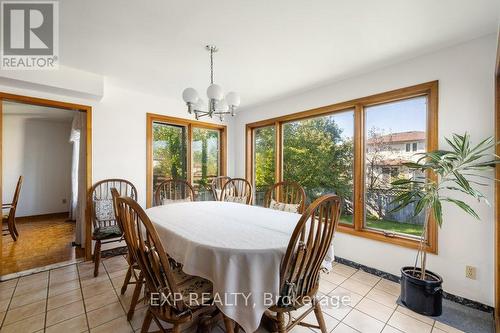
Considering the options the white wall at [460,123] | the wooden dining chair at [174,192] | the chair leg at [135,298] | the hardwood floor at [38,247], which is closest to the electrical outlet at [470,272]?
the white wall at [460,123]

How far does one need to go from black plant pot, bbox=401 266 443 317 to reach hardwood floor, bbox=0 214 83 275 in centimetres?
386

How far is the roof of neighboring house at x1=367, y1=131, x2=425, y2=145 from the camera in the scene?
2387 millimetres

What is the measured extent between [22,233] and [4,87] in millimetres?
2947

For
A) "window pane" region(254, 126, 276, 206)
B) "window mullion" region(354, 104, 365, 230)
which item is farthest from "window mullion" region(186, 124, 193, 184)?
"window mullion" region(354, 104, 365, 230)

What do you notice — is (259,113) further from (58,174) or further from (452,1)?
(58,174)

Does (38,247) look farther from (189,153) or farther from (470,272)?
(470,272)

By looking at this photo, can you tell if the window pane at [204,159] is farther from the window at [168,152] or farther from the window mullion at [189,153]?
the window at [168,152]

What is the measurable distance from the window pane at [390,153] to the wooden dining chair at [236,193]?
1515 mm

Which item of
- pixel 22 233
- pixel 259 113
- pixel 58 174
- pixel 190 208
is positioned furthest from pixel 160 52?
pixel 58 174

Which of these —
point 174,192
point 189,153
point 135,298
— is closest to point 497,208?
point 135,298

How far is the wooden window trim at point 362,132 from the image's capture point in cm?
220

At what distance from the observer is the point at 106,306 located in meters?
1.96

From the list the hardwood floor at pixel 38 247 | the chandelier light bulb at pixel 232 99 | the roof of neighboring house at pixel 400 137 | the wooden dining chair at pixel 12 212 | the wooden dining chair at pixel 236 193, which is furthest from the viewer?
the wooden dining chair at pixel 12 212

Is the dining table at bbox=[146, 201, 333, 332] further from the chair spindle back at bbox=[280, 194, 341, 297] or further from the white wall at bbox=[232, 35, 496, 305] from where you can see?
the white wall at bbox=[232, 35, 496, 305]
